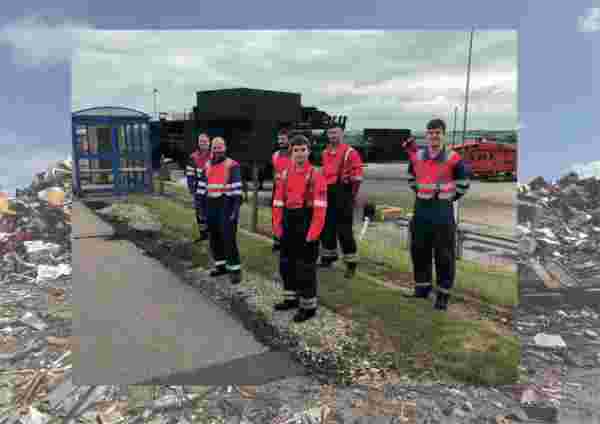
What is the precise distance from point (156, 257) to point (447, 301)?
2737 millimetres

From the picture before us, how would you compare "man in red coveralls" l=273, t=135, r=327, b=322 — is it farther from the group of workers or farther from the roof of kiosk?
the roof of kiosk

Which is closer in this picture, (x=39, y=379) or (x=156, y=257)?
(x=39, y=379)

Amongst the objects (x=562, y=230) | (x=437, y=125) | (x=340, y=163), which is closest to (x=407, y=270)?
(x=340, y=163)

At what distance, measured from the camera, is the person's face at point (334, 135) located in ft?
13.5

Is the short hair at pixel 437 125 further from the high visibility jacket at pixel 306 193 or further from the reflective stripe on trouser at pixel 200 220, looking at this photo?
the reflective stripe on trouser at pixel 200 220

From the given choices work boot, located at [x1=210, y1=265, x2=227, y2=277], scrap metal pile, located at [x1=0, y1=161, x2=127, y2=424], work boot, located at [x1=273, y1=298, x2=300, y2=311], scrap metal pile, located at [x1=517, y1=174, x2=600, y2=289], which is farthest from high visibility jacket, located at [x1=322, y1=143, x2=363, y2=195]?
scrap metal pile, located at [x1=517, y1=174, x2=600, y2=289]

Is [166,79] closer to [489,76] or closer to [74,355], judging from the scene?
[74,355]

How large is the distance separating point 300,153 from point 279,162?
443 millimetres

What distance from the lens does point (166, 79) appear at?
14.4 ft

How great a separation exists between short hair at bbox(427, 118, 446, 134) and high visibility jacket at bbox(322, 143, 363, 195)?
2.09 feet

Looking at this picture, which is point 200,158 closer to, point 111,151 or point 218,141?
point 218,141

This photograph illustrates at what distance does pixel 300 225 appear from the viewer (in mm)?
3910

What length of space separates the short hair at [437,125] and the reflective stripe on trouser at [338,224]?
0.83 m

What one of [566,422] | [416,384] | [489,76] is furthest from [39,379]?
[489,76]
